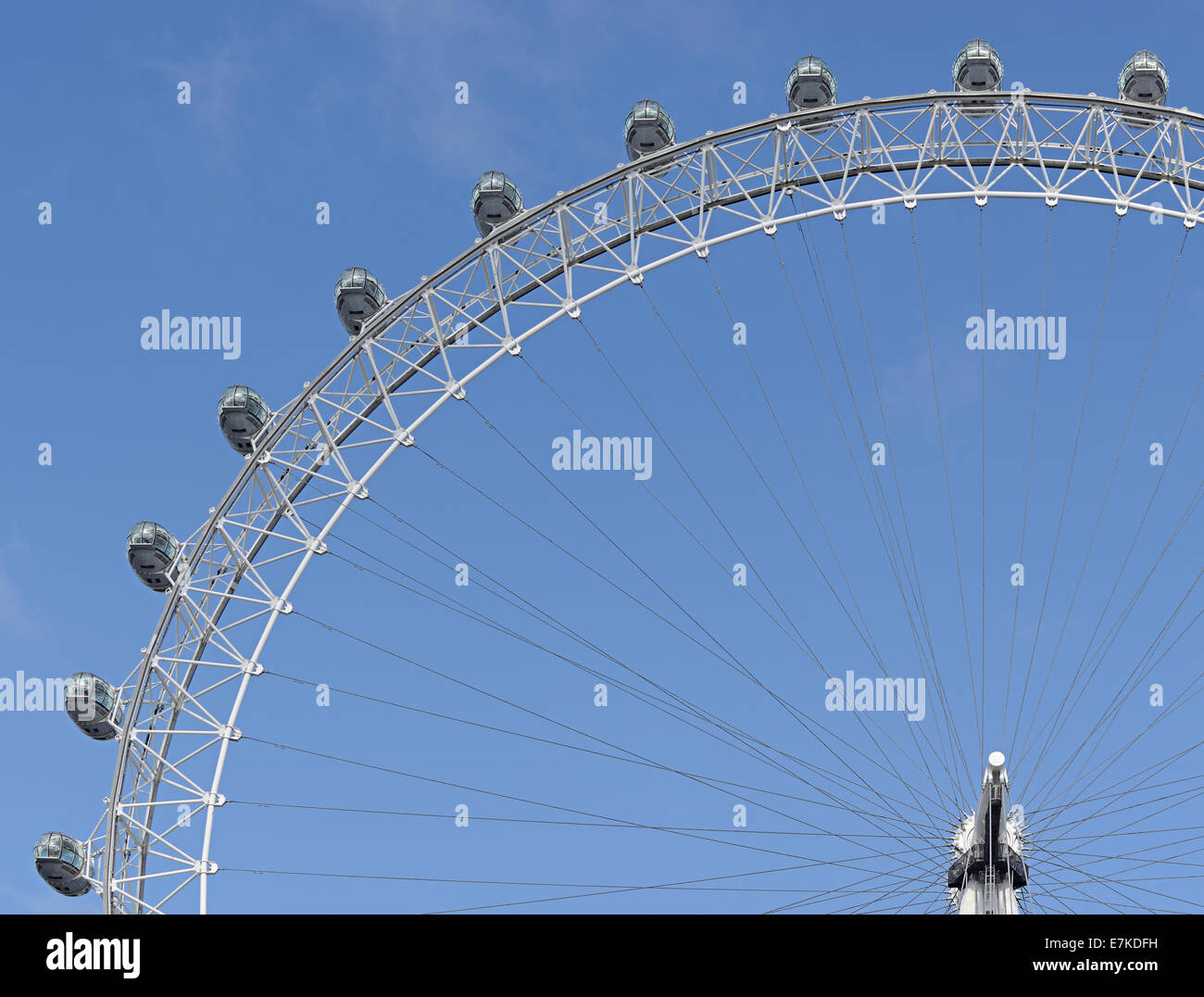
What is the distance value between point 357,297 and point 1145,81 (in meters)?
19.3

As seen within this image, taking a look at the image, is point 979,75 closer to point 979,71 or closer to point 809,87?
point 979,71

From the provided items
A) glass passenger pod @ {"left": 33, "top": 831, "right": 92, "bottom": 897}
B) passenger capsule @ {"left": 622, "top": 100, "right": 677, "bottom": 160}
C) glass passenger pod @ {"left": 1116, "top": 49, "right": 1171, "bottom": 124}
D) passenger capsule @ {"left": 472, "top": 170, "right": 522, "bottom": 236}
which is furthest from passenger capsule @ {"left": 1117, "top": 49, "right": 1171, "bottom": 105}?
glass passenger pod @ {"left": 33, "top": 831, "right": 92, "bottom": 897}

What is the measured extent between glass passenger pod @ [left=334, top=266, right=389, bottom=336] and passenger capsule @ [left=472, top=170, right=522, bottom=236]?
2.99 meters

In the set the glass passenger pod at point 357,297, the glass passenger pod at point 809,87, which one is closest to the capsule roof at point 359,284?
the glass passenger pod at point 357,297

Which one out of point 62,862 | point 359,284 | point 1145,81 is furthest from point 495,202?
point 62,862

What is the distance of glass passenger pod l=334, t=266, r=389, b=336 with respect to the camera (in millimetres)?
46719

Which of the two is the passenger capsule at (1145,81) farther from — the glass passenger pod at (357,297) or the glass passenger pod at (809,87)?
the glass passenger pod at (357,297)

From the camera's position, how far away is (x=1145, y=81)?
45906 mm

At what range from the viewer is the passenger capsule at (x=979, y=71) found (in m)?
46.0

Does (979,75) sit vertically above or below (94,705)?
above

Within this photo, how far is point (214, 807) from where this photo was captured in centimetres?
4316
